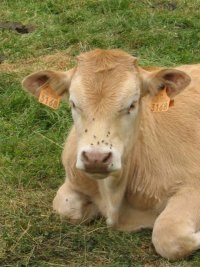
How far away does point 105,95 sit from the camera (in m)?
5.57

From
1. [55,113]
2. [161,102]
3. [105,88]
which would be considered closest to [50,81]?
[105,88]

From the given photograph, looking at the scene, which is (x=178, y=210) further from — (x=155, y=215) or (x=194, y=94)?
(x=194, y=94)

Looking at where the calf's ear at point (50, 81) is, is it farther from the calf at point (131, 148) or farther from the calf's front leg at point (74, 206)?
the calf's front leg at point (74, 206)

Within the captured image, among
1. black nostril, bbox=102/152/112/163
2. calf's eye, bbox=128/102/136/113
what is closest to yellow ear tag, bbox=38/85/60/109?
calf's eye, bbox=128/102/136/113

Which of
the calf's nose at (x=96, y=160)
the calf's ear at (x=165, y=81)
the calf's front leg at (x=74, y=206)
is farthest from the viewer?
the calf's front leg at (x=74, y=206)

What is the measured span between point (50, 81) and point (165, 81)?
89 cm

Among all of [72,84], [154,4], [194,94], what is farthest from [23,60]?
[72,84]

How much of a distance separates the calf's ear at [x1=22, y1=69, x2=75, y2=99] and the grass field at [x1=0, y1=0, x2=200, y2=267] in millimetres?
1052

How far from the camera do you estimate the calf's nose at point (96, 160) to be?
523cm

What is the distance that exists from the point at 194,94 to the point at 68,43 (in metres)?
4.61

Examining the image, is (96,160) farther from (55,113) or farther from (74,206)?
(55,113)

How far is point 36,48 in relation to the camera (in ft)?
36.0

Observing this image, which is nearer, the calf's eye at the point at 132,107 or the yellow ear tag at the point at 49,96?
the calf's eye at the point at 132,107

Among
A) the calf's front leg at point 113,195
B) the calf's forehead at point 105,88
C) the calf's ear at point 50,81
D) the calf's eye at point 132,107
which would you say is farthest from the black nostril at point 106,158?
the calf's ear at point 50,81
